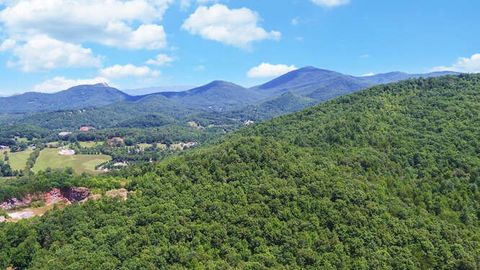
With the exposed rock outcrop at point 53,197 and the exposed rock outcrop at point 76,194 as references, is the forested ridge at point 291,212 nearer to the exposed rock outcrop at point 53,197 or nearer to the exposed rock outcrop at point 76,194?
the exposed rock outcrop at point 76,194

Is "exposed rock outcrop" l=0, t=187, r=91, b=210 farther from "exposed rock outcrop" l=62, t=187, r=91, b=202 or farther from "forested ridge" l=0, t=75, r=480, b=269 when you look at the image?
"forested ridge" l=0, t=75, r=480, b=269

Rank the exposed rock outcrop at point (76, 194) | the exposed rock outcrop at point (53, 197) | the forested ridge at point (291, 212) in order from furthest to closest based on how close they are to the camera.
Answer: the exposed rock outcrop at point (76, 194), the exposed rock outcrop at point (53, 197), the forested ridge at point (291, 212)

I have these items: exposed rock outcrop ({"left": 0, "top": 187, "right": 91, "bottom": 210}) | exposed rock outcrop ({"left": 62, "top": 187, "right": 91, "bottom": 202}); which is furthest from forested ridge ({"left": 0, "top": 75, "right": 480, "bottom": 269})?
exposed rock outcrop ({"left": 0, "top": 187, "right": 91, "bottom": 210})

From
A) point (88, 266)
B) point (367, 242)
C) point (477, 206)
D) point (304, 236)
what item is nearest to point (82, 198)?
point (88, 266)

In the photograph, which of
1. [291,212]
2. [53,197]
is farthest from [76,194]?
[291,212]

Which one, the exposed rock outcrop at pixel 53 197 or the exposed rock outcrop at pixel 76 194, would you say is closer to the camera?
the exposed rock outcrop at pixel 53 197

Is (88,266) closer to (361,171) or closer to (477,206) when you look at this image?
(361,171)

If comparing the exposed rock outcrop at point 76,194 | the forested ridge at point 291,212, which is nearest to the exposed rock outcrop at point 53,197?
the exposed rock outcrop at point 76,194

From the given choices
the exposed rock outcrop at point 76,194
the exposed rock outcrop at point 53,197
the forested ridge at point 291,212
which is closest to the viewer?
the forested ridge at point 291,212

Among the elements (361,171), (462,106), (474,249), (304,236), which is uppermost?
(462,106)
